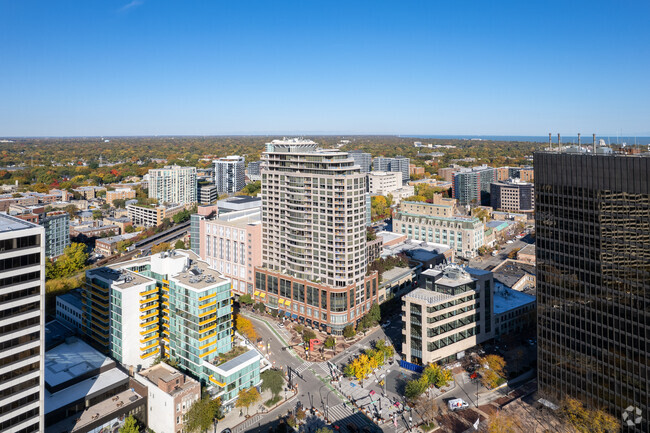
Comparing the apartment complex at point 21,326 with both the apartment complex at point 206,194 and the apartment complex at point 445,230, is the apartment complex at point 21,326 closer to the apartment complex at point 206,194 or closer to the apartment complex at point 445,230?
the apartment complex at point 445,230

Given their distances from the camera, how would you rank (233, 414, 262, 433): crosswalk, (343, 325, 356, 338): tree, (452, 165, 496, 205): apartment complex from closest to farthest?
(233, 414, 262, 433): crosswalk, (343, 325, 356, 338): tree, (452, 165, 496, 205): apartment complex

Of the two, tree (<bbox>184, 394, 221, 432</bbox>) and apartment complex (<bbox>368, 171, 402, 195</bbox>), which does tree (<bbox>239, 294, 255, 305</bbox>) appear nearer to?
tree (<bbox>184, 394, 221, 432</bbox>)

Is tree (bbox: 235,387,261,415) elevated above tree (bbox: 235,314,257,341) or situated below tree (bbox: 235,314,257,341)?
below

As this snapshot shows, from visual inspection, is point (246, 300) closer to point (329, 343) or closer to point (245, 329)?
point (245, 329)

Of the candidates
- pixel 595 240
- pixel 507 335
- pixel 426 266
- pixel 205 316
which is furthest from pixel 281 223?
pixel 595 240

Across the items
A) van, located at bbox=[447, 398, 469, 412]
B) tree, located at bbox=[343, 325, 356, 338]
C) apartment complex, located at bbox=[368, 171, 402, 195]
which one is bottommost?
van, located at bbox=[447, 398, 469, 412]

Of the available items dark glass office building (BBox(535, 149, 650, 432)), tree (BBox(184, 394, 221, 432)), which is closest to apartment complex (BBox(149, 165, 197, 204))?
tree (BBox(184, 394, 221, 432))

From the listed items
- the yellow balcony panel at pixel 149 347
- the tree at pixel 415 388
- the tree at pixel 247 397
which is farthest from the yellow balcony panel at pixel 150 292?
the tree at pixel 415 388

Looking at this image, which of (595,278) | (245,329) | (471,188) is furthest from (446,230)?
(595,278)
